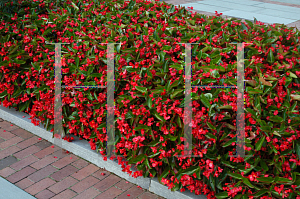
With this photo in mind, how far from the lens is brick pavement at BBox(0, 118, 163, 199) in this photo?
300 centimetres

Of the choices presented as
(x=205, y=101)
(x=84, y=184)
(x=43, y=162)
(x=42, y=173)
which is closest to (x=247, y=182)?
(x=205, y=101)

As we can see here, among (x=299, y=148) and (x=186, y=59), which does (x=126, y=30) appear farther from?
(x=299, y=148)

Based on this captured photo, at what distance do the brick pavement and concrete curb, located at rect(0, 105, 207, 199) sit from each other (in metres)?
0.05

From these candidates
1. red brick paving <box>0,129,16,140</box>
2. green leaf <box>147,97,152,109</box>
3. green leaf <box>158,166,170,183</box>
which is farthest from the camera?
red brick paving <box>0,129,16,140</box>

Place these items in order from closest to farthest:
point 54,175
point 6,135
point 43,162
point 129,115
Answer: point 129,115, point 54,175, point 43,162, point 6,135

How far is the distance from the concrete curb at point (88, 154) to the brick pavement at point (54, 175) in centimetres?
5

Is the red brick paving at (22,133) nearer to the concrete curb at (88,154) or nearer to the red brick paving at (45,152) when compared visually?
the concrete curb at (88,154)

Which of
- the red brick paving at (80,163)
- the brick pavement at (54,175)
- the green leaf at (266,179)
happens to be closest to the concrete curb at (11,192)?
the brick pavement at (54,175)

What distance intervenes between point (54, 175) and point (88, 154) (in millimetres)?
429

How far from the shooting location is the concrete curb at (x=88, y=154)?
2910 millimetres

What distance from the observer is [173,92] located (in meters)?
2.67

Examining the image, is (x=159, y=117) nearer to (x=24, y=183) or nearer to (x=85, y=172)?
(x=85, y=172)

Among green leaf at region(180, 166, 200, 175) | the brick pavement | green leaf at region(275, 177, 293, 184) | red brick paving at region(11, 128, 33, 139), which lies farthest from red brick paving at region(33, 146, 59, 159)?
green leaf at region(275, 177, 293, 184)

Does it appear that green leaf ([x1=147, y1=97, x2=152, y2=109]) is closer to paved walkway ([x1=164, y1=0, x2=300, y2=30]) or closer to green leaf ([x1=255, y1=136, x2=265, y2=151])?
green leaf ([x1=255, y1=136, x2=265, y2=151])
